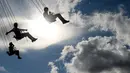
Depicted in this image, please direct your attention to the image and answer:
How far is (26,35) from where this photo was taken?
35.6 metres

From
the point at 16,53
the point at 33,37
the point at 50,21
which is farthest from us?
the point at 16,53

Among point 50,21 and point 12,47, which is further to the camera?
point 12,47

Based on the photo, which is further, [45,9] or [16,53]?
[16,53]

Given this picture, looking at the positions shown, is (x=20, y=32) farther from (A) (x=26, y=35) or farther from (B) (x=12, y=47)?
(B) (x=12, y=47)

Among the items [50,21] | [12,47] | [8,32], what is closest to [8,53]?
[12,47]

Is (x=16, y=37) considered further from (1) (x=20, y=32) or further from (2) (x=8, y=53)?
(2) (x=8, y=53)

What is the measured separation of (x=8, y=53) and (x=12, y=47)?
93 centimetres

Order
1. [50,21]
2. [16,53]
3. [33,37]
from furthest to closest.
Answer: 1. [16,53]
2. [33,37]
3. [50,21]

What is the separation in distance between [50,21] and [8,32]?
600 cm

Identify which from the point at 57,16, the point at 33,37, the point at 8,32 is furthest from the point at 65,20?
the point at 8,32

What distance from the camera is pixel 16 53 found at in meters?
38.0

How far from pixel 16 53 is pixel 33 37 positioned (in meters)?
4.02

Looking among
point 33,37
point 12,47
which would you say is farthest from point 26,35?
point 12,47

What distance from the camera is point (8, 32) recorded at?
35.7 metres
